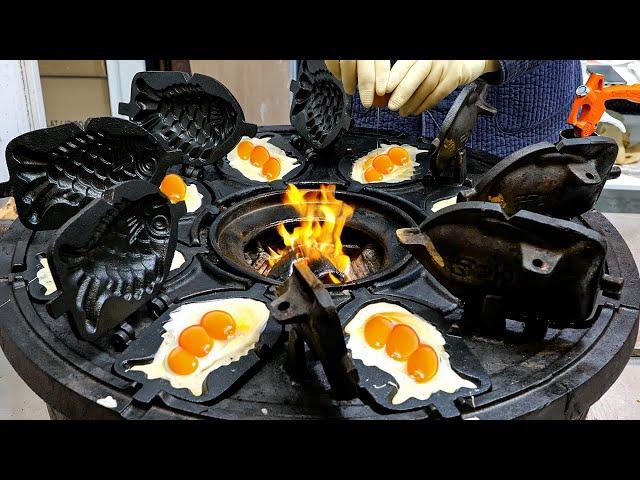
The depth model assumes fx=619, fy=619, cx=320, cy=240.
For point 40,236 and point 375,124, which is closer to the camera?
point 40,236

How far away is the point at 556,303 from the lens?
1.92 metres

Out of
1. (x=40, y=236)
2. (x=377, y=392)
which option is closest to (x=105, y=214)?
(x=40, y=236)

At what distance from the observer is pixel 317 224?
3072 mm

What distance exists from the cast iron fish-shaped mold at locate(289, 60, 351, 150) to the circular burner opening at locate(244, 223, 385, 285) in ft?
1.76

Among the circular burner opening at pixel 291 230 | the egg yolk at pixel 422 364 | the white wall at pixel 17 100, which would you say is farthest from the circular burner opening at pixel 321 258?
the white wall at pixel 17 100

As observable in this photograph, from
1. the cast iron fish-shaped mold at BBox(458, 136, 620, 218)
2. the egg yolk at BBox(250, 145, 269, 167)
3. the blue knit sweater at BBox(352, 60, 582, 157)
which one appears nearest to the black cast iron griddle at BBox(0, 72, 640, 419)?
the cast iron fish-shaped mold at BBox(458, 136, 620, 218)

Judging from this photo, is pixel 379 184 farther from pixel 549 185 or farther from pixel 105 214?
pixel 105 214

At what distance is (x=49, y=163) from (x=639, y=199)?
4.32 metres

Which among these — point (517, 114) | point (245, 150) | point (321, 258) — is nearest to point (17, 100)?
point (245, 150)

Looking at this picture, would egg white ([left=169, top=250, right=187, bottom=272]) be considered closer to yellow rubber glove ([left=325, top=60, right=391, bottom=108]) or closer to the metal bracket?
the metal bracket

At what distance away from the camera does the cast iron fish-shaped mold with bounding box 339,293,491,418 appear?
1.76 metres

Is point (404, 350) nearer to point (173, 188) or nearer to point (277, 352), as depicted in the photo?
point (277, 352)

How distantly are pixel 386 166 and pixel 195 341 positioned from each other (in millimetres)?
1631

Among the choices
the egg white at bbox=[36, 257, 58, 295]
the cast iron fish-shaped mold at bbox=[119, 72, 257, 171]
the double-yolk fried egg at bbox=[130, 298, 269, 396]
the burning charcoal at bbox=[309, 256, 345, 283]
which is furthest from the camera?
the cast iron fish-shaped mold at bbox=[119, 72, 257, 171]
